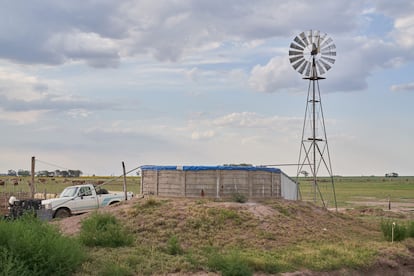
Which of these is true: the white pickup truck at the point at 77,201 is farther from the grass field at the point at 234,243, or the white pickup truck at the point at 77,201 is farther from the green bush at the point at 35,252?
the green bush at the point at 35,252

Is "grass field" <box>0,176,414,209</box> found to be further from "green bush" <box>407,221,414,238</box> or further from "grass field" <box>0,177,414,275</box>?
"green bush" <box>407,221,414,238</box>

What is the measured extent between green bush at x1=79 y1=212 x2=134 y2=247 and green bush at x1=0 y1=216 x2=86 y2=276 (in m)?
2.92

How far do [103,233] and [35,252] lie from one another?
435 centimetres

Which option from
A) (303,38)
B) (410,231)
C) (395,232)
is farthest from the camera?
(303,38)

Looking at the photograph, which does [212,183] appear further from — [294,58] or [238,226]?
[294,58]

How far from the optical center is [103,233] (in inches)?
747

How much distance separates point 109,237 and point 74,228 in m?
3.74

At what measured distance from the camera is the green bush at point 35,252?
14.3 metres

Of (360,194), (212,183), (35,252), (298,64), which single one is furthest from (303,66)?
(360,194)

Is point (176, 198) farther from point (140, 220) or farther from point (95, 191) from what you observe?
point (95, 191)

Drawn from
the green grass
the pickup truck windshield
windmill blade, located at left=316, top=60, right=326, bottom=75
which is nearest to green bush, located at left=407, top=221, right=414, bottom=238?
windmill blade, located at left=316, top=60, right=326, bottom=75

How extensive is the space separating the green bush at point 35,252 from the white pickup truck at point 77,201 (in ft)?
43.8

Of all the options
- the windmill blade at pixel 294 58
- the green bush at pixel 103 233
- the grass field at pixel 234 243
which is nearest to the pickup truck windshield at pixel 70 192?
the grass field at pixel 234 243

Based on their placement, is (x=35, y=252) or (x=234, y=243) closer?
(x=35, y=252)
